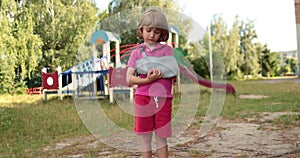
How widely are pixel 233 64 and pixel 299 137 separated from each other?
2354 centimetres

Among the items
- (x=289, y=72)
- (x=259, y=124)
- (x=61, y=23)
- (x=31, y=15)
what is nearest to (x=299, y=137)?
(x=259, y=124)

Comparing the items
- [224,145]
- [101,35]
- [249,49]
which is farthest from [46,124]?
[249,49]

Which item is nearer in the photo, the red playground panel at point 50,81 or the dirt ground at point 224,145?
the dirt ground at point 224,145

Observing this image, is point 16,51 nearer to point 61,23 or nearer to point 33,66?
point 33,66

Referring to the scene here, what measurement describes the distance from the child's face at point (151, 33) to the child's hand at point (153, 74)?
0.15 meters

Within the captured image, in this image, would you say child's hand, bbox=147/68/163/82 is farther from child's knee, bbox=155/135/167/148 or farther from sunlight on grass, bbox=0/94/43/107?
sunlight on grass, bbox=0/94/43/107

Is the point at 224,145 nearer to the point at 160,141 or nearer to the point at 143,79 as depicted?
the point at 160,141

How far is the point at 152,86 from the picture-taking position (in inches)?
65.0

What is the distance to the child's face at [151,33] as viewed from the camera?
1649 millimetres

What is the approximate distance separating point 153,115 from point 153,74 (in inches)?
8.2

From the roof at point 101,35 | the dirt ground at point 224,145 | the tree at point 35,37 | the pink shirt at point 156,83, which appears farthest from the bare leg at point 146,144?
the tree at point 35,37

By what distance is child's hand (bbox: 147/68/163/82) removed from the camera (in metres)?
1.60

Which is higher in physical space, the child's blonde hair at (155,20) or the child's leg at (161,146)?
the child's blonde hair at (155,20)

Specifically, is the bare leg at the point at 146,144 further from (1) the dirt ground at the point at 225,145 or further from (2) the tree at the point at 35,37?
(2) the tree at the point at 35,37
